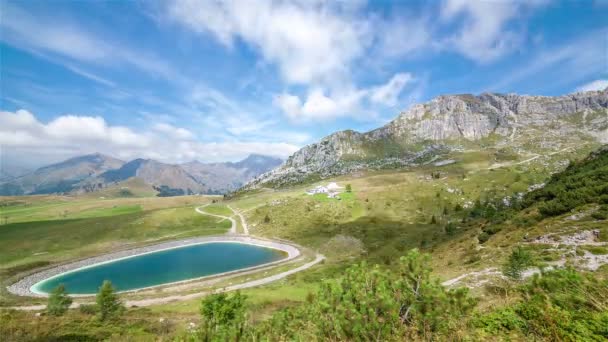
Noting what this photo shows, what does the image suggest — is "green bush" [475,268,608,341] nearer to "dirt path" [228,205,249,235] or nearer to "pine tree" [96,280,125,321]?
"pine tree" [96,280,125,321]

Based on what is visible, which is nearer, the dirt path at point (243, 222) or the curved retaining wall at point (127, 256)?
the curved retaining wall at point (127, 256)

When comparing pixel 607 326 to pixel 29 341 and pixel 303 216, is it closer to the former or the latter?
pixel 29 341

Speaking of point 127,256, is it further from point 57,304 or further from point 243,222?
point 57,304

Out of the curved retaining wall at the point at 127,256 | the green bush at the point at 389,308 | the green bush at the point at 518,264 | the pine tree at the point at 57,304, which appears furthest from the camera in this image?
the curved retaining wall at the point at 127,256

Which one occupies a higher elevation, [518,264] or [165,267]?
[518,264]

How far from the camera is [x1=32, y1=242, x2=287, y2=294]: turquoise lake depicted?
228ft

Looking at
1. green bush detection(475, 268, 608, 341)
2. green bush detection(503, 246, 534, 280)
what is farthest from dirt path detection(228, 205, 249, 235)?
green bush detection(475, 268, 608, 341)

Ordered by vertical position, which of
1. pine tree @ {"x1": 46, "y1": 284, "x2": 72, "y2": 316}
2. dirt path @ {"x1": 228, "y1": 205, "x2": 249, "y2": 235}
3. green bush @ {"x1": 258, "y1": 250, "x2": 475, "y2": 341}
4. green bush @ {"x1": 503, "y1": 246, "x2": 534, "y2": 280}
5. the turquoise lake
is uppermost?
green bush @ {"x1": 258, "y1": 250, "x2": 475, "y2": 341}

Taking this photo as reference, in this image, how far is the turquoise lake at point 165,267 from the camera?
6956 centimetres

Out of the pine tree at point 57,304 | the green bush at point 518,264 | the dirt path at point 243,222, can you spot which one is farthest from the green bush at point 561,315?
the dirt path at point 243,222

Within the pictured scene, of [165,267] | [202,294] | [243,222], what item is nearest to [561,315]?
[202,294]

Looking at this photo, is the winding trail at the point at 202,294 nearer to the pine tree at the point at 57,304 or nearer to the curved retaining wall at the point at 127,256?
the pine tree at the point at 57,304

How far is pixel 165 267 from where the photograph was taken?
81.9m

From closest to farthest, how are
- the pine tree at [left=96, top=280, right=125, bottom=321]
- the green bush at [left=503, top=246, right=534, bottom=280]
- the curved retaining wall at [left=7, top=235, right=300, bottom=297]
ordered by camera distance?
1. the green bush at [left=503, top=246, right=534, bottom=280]
2. the pine tree at [left=96, top=280, right=125, bottom=321]
3. the curved retaining wall at [left=7, top=235, right=300, bottom=297]
